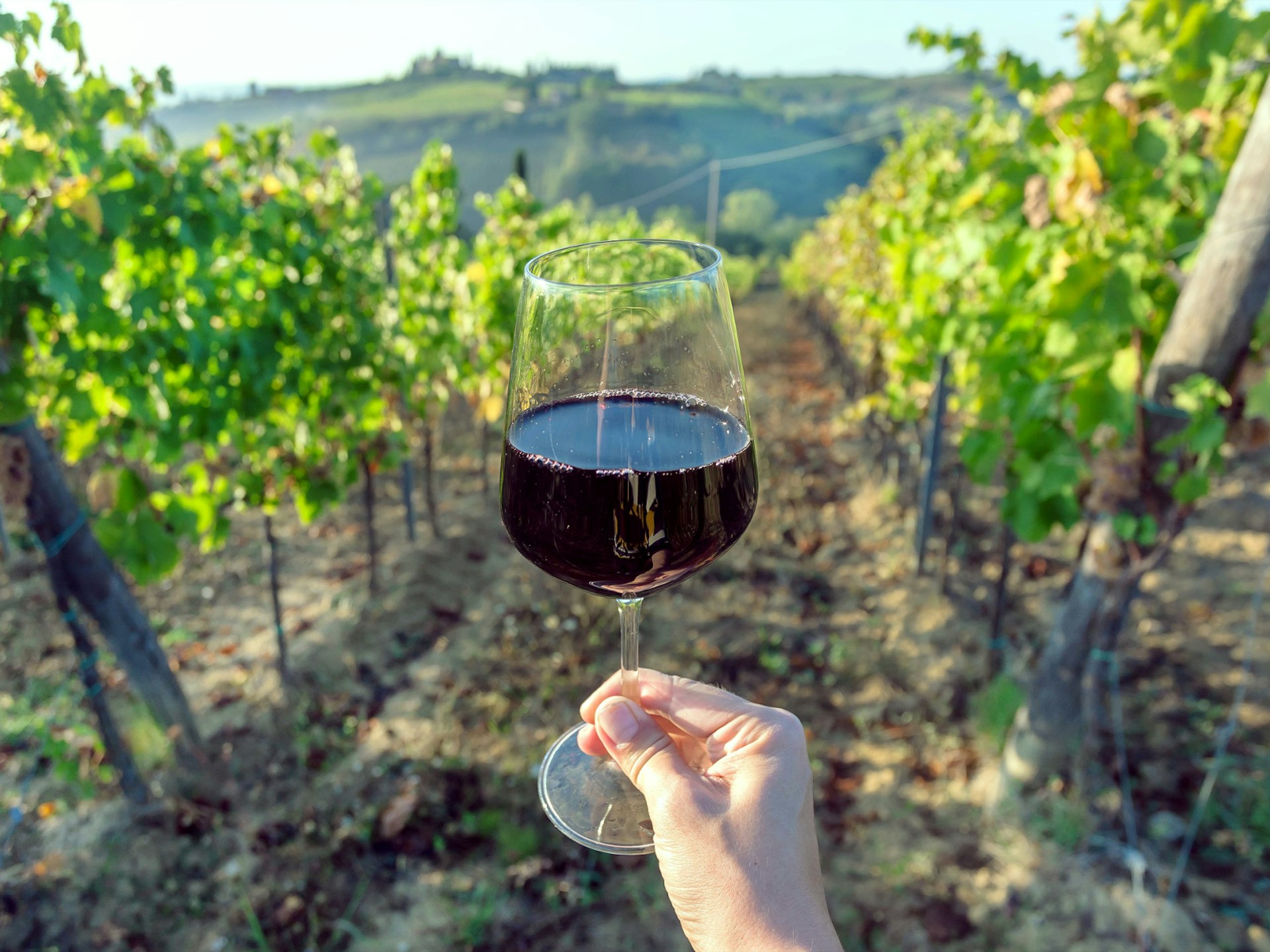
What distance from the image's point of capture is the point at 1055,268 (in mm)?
2760

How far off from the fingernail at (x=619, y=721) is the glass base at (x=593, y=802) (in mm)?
193

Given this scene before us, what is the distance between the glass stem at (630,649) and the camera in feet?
4.03

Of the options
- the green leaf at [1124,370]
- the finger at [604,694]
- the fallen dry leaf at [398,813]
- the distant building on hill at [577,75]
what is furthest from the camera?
the distant building on hill at [577,75]

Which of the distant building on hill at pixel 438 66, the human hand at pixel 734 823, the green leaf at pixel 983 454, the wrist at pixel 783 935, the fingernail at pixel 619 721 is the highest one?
the distant building on hill at pixel 438 66

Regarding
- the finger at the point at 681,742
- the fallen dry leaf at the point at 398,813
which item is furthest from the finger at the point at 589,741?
the fallen dry leaf at the point at 398,813

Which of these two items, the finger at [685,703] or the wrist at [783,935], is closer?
the wrist at [783,935]

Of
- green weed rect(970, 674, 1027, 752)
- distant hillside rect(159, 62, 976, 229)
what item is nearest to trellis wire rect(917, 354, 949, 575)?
green weed rect(970, 674, 1027, 752)

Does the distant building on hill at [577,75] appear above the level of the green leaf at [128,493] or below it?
above

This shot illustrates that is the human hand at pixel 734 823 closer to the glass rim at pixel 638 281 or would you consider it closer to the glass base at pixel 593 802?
the glass base at pixel 593 802

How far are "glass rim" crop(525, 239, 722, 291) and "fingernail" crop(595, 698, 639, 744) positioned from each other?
0.62 metres

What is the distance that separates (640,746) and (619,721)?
0.05 metres

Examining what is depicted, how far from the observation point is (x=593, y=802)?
1403mm

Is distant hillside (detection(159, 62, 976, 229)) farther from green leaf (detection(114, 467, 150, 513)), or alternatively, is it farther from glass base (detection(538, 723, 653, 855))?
glass base (detection(538, 723, 653, 855))

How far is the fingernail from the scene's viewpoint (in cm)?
120
